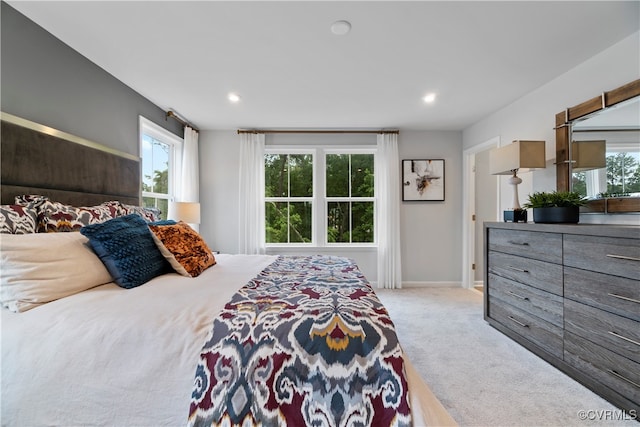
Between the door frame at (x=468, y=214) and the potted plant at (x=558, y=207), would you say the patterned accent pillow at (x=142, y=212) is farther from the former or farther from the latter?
the door frame at (x=468, y=214)

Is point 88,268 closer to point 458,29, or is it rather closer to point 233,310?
point 233,310

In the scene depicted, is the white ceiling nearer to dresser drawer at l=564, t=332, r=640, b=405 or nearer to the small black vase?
the small black vase

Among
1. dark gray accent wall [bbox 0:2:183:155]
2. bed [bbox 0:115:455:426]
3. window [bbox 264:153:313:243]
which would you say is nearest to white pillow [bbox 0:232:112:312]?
bed [bbox 0:115:455:426]

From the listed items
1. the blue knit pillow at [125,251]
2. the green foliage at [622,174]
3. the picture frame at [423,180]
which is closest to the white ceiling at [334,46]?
the green foliage at [622,174]

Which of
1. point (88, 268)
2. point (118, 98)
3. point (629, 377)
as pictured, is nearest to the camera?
point (88, 268)

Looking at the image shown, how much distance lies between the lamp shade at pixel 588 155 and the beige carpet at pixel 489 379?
1629 millimetres

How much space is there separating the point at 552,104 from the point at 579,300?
75.2 inches

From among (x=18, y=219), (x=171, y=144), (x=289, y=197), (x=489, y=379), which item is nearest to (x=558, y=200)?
(x=489, y=379)

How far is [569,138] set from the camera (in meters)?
2.41

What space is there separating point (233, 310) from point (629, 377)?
217 centimetres

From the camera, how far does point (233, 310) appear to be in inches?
43.0

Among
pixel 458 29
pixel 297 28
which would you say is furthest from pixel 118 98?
pixel 458 29

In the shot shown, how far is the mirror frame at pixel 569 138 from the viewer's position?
1.96m

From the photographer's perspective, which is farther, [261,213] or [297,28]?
[261,213]
